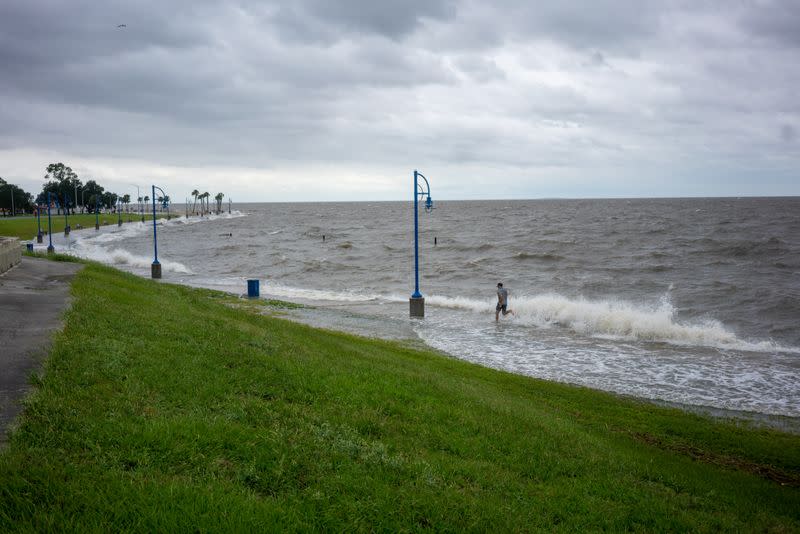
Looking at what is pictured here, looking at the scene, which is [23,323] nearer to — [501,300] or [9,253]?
[9,253]

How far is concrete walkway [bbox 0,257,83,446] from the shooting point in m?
6.57

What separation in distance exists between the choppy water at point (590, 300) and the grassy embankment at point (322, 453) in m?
6.08

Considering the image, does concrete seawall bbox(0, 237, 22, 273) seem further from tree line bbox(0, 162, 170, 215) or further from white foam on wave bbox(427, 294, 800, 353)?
tree line bbox(0, 162, 170, 215)

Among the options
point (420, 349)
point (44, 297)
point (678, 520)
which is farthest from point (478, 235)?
point (678, 520)

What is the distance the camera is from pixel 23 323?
33.4 feet

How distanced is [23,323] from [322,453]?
702 centimetres

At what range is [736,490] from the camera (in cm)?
784

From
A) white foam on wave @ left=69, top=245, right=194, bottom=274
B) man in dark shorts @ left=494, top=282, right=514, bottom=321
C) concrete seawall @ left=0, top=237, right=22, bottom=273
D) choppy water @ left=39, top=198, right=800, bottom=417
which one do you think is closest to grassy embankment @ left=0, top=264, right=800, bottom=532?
choppy water @ left=39, top=198, right=800, bottom=417

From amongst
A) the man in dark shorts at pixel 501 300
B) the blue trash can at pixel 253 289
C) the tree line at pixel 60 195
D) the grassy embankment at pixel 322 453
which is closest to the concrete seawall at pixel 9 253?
the grassy embankment at pixel 322 453

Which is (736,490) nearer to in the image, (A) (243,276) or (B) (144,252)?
(A) (243,276)

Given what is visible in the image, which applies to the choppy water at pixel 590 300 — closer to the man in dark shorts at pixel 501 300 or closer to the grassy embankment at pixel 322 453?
the man in dark shorts at pixel 501 300

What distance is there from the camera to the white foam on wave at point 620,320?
2145 cm

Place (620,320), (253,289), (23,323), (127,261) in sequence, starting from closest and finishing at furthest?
1. (23,323)
2. (620,320)
3. (253,289)
4. (127,261)

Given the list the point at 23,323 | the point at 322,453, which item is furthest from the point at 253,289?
the point at 322,453
